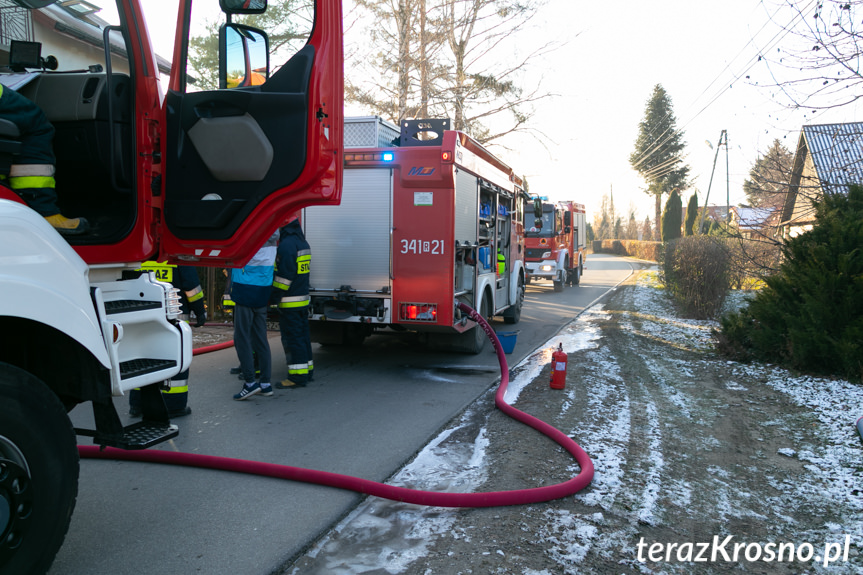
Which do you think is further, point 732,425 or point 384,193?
point 384,193

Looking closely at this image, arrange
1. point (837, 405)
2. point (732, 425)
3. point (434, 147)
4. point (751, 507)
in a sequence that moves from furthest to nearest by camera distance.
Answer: point (434, 147)
point (837, 405)
point (732, 425)
point (751, 507)

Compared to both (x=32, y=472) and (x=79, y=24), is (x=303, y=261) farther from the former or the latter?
(x=32, y=472)

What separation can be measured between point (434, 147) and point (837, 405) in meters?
4.91

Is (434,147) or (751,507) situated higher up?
(434,147)

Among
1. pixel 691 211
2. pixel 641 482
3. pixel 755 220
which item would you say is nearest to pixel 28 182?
pixel 641 482

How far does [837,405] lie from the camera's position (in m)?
5.60

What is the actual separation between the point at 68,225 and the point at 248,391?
331 cm

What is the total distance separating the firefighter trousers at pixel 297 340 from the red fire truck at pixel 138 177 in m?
2.85

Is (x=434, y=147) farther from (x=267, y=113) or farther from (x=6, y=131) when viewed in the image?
(x=6, y=131)

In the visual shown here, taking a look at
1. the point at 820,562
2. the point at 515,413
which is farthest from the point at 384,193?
the point at 820,562

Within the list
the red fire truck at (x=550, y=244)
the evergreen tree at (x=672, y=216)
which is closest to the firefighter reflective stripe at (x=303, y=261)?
the red fire truck at (x=550, y=244)

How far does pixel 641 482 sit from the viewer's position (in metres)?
3.83

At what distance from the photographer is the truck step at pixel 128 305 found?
2846 millimetres

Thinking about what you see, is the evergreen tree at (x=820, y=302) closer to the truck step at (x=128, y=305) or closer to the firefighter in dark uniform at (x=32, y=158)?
the truck step at (x=128, y=305)
